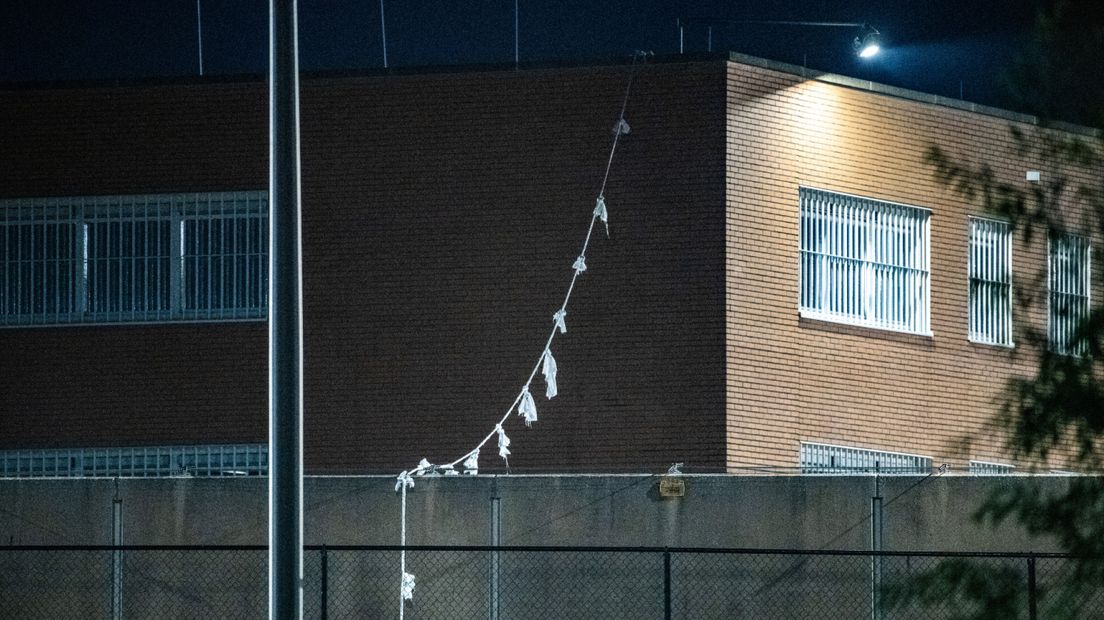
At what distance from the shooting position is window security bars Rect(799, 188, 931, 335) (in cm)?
2573

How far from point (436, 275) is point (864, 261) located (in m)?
5.84

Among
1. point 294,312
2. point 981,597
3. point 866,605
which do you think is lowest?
point 866,605

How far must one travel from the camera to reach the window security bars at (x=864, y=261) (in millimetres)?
25734

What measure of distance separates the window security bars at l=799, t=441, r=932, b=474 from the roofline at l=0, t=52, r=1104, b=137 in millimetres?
4903

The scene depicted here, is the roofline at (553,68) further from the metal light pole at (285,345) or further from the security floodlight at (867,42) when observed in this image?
the metal light pole at (285,345)

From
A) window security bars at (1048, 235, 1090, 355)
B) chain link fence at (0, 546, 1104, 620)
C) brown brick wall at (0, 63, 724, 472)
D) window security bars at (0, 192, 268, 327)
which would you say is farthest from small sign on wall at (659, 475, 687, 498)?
window security bars at (1048, 235, 1090, 355)

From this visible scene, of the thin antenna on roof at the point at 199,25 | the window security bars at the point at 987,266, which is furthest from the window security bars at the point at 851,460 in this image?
the thin antenna on roof at the point at 199,25

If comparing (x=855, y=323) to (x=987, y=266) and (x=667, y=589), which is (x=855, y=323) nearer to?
(x=987, y=266)

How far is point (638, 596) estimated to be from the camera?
18969 mm

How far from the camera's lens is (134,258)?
2648cm

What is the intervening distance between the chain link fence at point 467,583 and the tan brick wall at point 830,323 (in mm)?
5719

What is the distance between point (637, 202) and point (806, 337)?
2926mm

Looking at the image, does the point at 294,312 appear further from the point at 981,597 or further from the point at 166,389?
the point at 166,389

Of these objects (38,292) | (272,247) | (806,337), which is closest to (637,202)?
(806,337)
